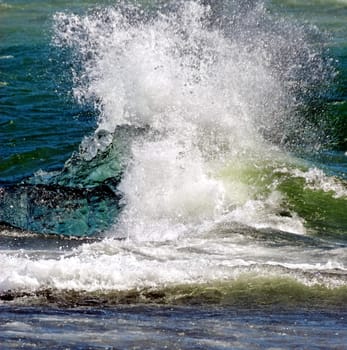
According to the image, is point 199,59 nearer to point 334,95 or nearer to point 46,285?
point 334,95

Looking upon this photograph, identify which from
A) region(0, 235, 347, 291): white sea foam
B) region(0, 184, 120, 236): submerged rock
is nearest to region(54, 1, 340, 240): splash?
region(0, 184, 120, 236): submerged rock

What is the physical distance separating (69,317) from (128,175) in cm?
412

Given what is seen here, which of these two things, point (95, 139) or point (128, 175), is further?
point (95, 139)

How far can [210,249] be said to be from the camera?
810 centimetres

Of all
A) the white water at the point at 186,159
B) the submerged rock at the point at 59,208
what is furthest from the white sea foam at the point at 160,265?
the submerged rock at the point at 59,208

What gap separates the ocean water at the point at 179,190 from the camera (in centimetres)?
605

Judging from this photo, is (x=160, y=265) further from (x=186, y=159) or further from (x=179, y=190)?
(x=186, y=159)

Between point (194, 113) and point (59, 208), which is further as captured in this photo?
point (194, 113)

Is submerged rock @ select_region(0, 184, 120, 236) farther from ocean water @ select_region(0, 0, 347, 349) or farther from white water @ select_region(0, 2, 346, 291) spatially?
white water @ select_region(0, 2, 346, 291)

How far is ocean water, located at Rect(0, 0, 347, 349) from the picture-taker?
6047 mm

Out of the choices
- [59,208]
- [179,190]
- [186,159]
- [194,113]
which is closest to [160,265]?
[179,190]

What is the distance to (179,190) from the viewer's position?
31.9 ft

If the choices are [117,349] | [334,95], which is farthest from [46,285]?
[334,95]

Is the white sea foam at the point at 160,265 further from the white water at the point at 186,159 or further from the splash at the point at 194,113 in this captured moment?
the splash at the point at 194,113
